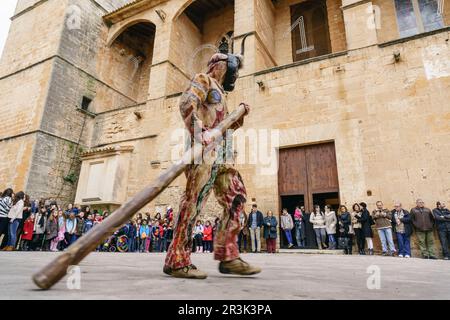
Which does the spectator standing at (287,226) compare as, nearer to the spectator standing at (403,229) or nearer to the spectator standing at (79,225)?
the spectator standing at (403,229)

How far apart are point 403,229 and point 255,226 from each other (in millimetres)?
4141

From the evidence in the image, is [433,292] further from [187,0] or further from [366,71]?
[187,0]

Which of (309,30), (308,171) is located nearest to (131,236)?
(308,171)

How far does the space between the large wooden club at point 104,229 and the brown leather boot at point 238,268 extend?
98cm

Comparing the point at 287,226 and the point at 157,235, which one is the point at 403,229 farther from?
the point at 157,235

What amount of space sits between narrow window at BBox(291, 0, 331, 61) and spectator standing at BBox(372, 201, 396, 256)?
26.9 ft

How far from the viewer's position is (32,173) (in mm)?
12164

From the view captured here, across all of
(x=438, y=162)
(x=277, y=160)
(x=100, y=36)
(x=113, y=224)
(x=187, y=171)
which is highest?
(x=100, y=36)

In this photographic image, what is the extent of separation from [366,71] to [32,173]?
43.9ft

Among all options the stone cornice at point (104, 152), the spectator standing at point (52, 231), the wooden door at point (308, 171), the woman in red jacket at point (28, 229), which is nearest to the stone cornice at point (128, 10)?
the stone cornice at point (104, 152)

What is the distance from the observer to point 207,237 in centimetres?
1023

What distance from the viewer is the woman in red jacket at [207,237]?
10.2 m

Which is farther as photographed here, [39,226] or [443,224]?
[39,226]
